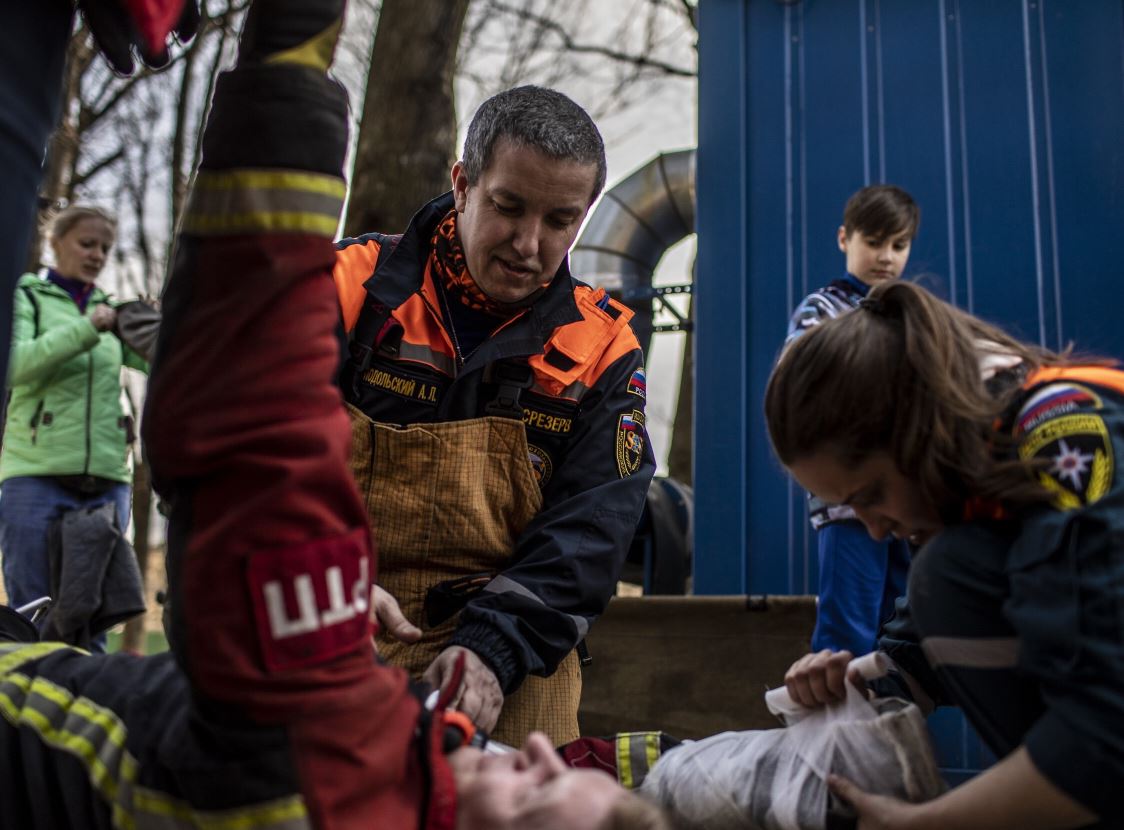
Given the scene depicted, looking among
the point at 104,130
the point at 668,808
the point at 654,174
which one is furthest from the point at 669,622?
the point at 104,130

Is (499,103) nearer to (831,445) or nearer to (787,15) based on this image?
(831,445)

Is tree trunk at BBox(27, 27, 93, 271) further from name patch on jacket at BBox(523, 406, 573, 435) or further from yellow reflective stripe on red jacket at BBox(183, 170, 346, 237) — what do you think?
yellow reflective stripe on red jacket at BBox(183, 170, 346, 237)

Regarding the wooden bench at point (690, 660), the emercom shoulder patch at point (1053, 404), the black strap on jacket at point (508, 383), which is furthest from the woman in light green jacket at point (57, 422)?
the emercom shoulder patch at point (1053, 404)

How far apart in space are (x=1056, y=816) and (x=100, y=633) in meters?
3.89

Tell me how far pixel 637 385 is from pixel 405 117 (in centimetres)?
370

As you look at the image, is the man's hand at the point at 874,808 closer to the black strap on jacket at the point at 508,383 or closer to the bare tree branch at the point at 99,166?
the black strap on jacket at the point at 508,383

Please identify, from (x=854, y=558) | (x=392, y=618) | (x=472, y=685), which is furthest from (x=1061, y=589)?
(x=854, y=558)

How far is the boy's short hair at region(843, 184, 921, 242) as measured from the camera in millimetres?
4102

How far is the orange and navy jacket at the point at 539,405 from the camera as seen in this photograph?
2352mm

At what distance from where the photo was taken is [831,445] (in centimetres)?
172

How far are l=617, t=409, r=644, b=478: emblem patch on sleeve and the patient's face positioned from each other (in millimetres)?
1046

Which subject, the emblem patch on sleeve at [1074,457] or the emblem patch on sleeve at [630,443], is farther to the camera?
the emblem patch on sleeve at [630,443]

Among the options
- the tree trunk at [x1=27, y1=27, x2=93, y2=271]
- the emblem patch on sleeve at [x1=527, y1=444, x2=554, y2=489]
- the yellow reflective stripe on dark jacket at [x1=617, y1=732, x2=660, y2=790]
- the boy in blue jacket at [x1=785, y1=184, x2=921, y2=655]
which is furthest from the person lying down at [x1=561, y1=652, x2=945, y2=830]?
the tree trunk at [x1=27, y1=27, x2=93, y2=271]

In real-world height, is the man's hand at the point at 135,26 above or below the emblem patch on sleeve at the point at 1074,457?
above
